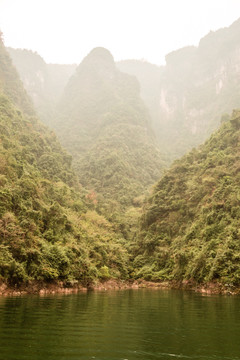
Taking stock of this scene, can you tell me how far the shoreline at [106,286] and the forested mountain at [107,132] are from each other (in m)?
31.1

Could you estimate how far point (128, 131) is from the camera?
118m

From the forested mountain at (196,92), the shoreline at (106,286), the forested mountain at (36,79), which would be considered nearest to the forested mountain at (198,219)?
the shoreline at (106,286)

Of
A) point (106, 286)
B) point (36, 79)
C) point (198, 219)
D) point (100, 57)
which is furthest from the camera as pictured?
point (100, 57)

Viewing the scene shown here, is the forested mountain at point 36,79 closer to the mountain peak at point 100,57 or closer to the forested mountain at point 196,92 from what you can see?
the mountain peak at point 100,57

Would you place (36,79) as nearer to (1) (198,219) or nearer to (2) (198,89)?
(2) (198,89)

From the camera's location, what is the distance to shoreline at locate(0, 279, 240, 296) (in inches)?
936

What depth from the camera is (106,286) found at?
37156mm

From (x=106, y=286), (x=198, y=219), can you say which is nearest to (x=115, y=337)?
(x=106, y=286)

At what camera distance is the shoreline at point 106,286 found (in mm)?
23763

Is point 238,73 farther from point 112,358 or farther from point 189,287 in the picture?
point 112,358

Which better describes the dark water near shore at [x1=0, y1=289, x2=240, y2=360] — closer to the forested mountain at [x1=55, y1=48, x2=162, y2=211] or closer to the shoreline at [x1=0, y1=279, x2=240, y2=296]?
the shoreline at [x1=0, y1=279, x2=240, y2=296]

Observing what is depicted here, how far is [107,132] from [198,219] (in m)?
76.6

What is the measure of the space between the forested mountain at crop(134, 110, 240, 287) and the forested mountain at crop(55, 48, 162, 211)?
2029cm

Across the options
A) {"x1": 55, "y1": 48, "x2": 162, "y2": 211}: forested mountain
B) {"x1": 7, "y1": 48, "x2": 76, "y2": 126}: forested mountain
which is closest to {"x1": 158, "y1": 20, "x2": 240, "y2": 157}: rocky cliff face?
{"x1": 55, "y1": 48, "x2": 162, "y2": 211}: forested mountain
